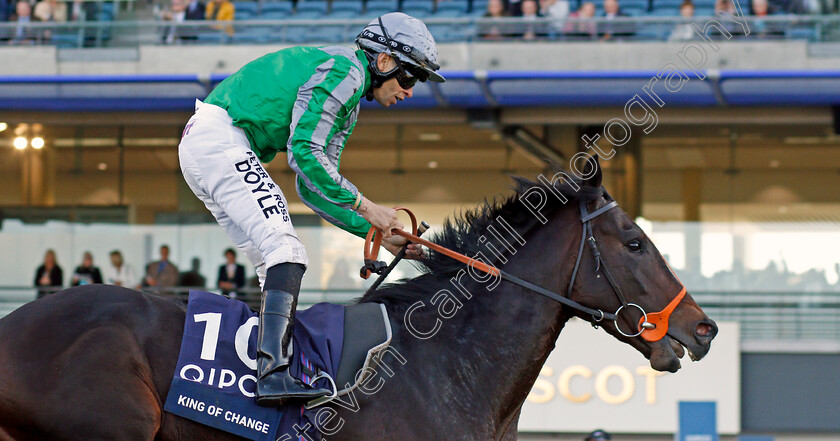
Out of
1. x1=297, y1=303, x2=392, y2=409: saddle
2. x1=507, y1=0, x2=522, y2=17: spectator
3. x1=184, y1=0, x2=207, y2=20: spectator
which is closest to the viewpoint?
x1=297, y1=303, x2=392, y2=409: saddle

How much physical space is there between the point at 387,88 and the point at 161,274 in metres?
9.30

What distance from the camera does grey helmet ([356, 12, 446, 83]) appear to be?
3.47 meters

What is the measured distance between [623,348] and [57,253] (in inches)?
302

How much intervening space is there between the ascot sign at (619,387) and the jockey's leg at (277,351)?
744cm

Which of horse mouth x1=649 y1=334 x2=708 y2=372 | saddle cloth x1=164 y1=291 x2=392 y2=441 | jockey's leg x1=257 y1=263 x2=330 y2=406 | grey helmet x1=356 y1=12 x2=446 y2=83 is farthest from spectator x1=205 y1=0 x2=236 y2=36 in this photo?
horse mouth x1=649 y1=334 x2=708 y2=372

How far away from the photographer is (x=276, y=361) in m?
3.00

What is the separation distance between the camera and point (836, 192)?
12289mm

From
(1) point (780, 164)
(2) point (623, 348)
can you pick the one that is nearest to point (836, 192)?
(1) point (780, 164)

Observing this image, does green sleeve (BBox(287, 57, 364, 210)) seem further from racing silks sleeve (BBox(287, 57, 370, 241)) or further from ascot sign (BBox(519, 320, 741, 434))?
ascot sign (BBox(519, 320, 741, 434))

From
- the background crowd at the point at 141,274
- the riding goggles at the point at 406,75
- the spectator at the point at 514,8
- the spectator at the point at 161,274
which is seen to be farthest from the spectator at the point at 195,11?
the riding goggles at the point at 406,75

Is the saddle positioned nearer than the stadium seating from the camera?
Yes

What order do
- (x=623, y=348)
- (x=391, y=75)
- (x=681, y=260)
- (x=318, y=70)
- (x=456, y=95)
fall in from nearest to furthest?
(x=318, y=70)
(x=391, y=75)
(x=623, y=348)
(x=456, y=95)
(x=681, y=260)

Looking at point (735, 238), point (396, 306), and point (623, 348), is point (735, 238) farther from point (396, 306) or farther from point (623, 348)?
point (396, 306)

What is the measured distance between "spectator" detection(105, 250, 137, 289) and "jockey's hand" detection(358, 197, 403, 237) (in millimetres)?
9510
